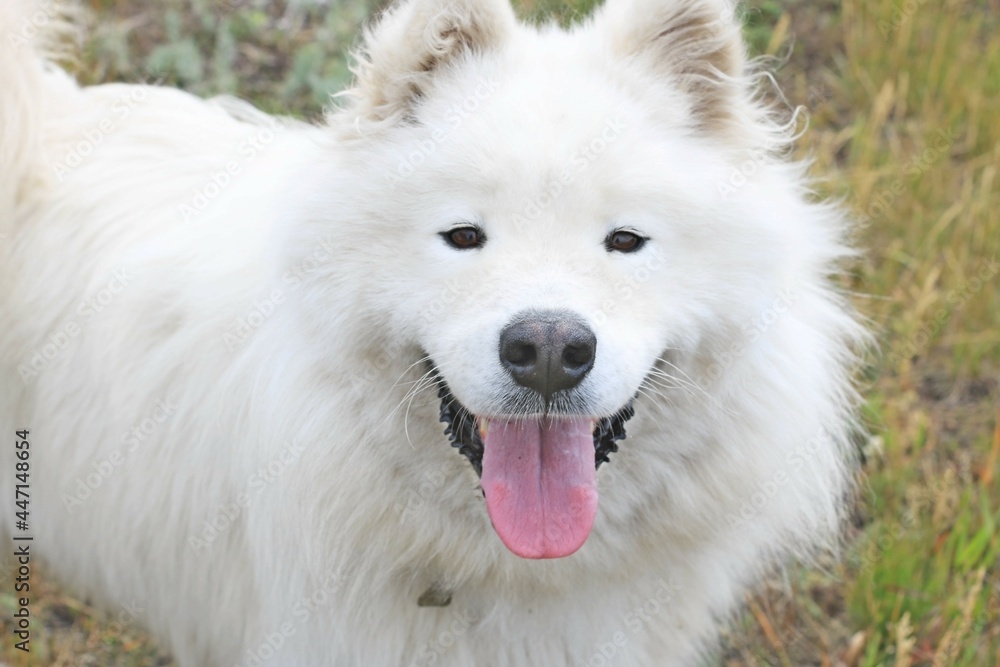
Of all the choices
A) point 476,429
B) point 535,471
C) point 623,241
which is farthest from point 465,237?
point 535,471

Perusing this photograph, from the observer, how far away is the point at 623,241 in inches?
93.7

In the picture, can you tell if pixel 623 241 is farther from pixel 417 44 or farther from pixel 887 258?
pixel 887 258

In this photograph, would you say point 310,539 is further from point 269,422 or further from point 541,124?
point 541,124

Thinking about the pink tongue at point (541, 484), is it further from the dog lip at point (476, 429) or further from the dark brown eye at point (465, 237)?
the dark brown eye at point (465, 237)

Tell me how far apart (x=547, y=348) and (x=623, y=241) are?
38 centimetres

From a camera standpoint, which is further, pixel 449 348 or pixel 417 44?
pixel 417 44

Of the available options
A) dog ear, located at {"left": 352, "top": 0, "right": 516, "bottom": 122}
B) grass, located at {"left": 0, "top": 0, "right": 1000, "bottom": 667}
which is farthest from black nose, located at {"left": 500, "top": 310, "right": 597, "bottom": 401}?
grass, located at {"left": 0, "top": 0, "right": 1000, "bottom": 667}

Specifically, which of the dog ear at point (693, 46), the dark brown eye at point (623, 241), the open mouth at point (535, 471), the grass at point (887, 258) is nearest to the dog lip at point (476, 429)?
the open mouth at point (535, 471)

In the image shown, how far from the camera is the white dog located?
234 centimetres

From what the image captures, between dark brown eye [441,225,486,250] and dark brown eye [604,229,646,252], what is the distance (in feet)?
0.98

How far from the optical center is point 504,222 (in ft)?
7.64

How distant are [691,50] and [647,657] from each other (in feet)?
5.63

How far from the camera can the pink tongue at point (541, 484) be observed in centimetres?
246

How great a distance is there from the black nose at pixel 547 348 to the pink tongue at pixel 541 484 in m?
0.26
